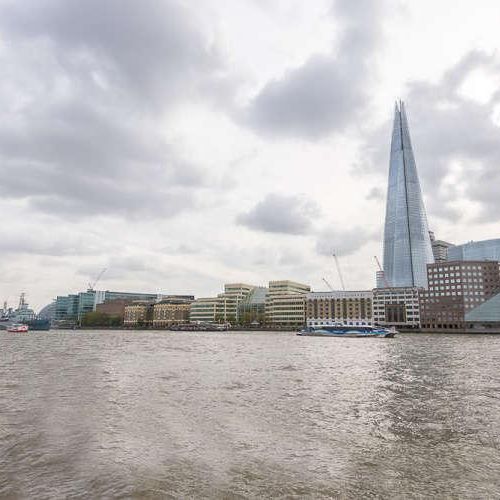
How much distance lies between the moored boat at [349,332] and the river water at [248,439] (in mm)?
120132

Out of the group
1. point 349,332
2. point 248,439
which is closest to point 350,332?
point 349,332

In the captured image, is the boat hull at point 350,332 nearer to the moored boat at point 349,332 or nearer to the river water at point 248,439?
the moored boat at point 349,332

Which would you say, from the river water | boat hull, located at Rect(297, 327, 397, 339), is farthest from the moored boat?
the river water

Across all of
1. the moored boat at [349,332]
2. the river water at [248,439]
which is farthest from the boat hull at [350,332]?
the river water at [248,439]

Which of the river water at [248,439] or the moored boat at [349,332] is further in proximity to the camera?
the moored boat at [349,332]

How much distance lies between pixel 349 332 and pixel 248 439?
143 meters

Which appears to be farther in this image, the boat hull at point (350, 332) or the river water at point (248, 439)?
the boat hull at point (350, 332)

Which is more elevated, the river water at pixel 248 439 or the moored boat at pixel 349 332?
the moored boat at pixel 349 332

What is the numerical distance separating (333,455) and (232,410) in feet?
28.4

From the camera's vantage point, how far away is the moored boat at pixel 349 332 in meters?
150

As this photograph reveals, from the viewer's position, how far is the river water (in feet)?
40.8

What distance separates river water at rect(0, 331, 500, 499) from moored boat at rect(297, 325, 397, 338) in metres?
120

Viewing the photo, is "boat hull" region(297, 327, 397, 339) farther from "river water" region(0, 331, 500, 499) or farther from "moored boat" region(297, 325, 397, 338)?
"river water" region(0, 331, 500, 499)

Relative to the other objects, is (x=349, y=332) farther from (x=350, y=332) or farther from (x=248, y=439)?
(x=248, y=439)
